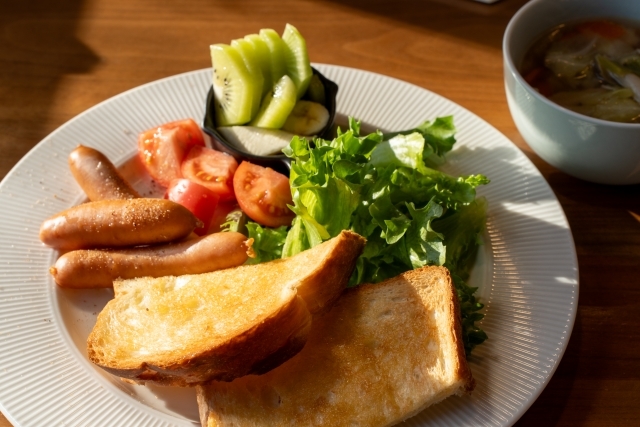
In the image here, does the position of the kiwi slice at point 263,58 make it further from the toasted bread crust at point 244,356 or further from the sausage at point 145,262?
the toasted bread crust at point 244,356

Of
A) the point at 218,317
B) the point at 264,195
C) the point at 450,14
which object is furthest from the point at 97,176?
the point at 450,14

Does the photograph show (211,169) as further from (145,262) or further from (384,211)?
(384,211)

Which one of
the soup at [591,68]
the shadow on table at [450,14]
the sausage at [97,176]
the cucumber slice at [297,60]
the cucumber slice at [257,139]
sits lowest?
the sausage at [97,176]

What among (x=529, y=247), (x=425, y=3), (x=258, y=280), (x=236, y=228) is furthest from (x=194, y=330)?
(x=425, y=3)

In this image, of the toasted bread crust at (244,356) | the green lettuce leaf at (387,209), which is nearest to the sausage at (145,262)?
the green lettuce leaf at (387,209)

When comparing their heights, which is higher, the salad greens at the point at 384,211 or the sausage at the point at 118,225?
the salad greens at the point at 384,211

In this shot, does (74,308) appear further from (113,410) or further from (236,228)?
(236,228)

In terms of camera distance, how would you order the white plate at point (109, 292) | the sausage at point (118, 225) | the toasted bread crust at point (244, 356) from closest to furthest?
the toasted bread crust at point (244, 356) < the white plate at point (109, 292) < the sausage at point (118, 225)
